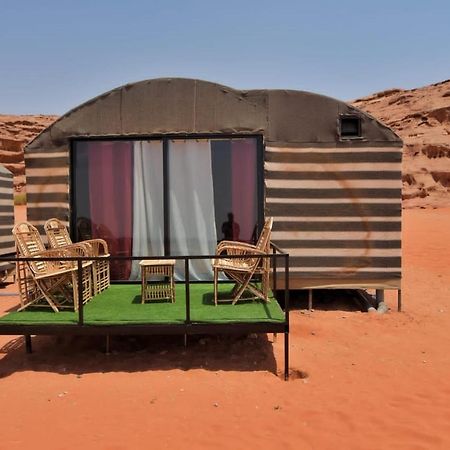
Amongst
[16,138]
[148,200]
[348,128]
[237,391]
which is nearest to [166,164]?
[148,200]

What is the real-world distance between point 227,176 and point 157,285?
2.10m

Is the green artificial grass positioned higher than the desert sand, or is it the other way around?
the green artificial grass

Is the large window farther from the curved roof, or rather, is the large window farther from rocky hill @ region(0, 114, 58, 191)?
rocky hill @ region(0, 114, 58, 191)

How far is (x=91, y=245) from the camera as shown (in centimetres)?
683

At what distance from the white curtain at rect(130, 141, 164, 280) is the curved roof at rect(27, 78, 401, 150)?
30 cm

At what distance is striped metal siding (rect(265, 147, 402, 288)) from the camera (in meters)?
7.20

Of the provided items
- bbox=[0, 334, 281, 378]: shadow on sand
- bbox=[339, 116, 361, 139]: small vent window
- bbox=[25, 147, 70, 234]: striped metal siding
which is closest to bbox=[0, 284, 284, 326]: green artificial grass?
bbox=[0, 334, 281, 378]: shadow on sand

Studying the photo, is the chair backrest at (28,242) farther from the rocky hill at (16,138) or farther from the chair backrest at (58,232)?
the rocky hill at (16,138)

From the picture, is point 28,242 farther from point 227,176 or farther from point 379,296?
point 379,296

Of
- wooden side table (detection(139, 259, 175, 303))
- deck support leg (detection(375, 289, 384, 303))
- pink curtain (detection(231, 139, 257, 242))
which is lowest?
deck support leg (detection(375, 289, 384, 303))

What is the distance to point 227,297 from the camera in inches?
242

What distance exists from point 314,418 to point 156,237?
4.03m

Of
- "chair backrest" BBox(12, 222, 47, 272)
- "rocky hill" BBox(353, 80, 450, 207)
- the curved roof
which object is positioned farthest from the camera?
"rocky hill" BBox(353, 80, 450, 207)

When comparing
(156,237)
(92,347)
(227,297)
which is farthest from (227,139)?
(92,347)
